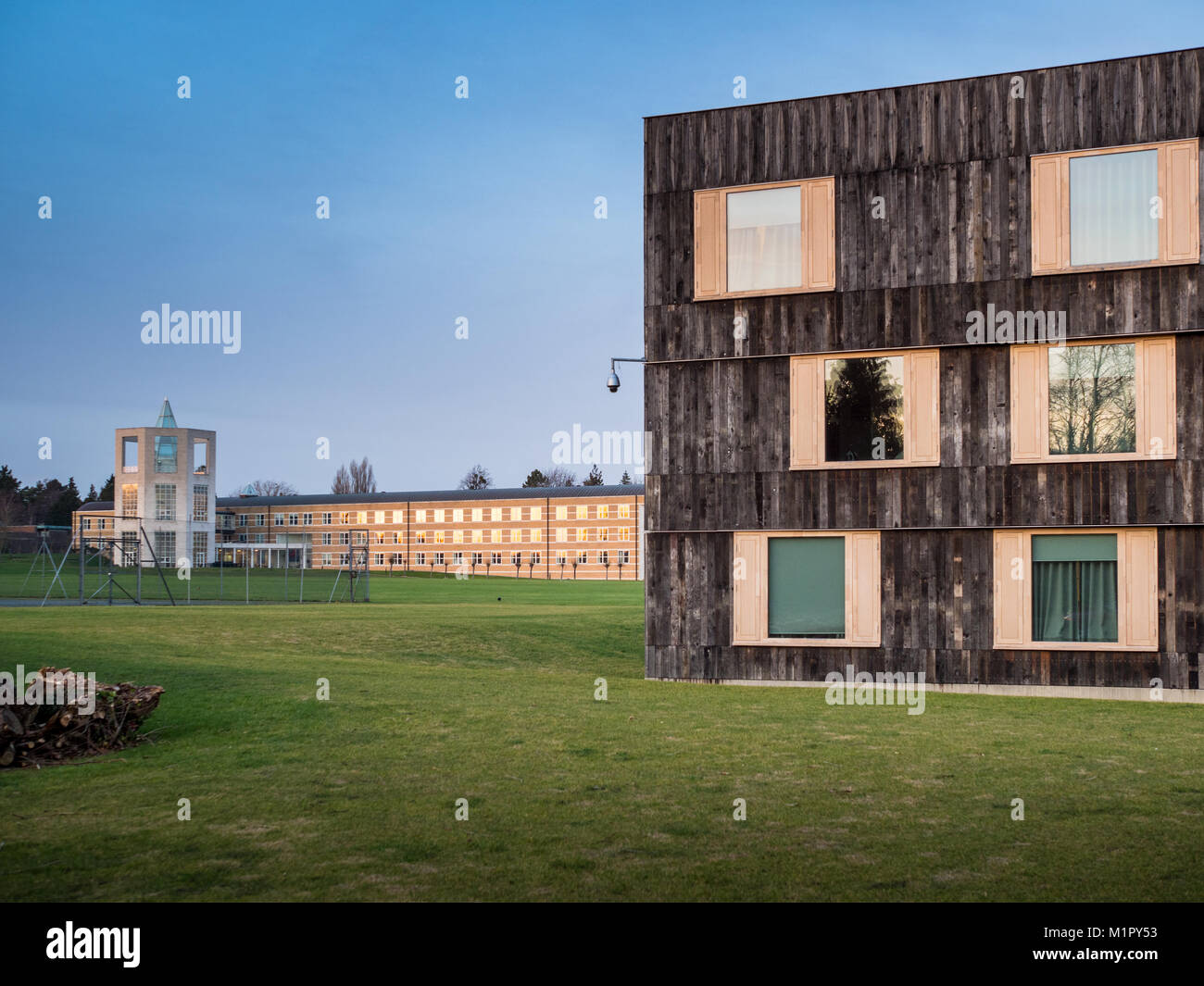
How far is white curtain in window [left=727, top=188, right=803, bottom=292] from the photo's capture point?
74.7ft

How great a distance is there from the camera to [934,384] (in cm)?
2173

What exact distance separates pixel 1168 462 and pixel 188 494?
3994 inches

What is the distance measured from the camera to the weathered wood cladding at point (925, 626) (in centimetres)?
2048

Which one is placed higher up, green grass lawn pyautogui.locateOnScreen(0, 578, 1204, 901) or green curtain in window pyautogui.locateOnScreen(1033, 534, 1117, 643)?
green curtain in window pyautogui.locateOnScreen(1033, 534, 1117, 643)

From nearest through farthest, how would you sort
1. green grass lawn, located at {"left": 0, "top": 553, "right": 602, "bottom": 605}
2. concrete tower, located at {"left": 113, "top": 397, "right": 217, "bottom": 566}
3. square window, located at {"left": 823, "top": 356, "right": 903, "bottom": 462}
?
square window, located at {"left": 823, "top": 356, "right": 903, "bottom": 462}
green grass lawn, located at {"left": 0, "top": 553, "right": 602, "bottom": 605}
concrete tower, located at {"left": 113, "top": 397, "right": 217, "bottom": 566}

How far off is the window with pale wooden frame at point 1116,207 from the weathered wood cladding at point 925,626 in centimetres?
490

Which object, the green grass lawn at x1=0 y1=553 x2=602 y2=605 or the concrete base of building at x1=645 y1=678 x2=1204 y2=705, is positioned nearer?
the concrete base of building at x1=645 y1=678 x2=1204 y2=705

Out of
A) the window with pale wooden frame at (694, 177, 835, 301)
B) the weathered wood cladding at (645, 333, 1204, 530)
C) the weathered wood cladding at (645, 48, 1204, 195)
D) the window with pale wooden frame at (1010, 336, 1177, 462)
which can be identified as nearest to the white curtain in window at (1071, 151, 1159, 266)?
the weathered wood cladding at (645, 48, 1204, 195)

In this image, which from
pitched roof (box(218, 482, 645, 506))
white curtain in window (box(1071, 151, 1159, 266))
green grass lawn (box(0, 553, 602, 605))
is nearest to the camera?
white curtain in window (box(1071, 151, 1159, 266))

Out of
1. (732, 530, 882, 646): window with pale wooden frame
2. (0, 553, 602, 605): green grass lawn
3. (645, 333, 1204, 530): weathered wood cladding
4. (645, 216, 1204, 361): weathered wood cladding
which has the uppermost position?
(645, 216, 1204, 361): weathered wood cladding

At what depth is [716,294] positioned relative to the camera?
23.0m

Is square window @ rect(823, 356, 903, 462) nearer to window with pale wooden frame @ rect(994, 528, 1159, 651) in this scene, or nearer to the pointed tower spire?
window with pale wooden frame @ rect(994, 528, 1159, 651)

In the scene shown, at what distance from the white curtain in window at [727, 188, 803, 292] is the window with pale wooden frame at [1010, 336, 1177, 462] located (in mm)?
4489
